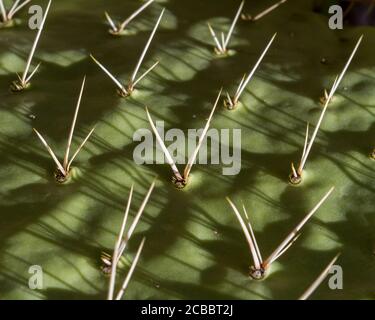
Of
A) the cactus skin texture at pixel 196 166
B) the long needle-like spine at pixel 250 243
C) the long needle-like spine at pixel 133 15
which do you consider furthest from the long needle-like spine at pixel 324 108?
the long needle-like spine at pixel 133 15

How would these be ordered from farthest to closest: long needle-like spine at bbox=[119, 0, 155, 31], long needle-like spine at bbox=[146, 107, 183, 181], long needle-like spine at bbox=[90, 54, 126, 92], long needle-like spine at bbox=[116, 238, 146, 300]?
long needle-like spine at bbox=[119, 0, 155, 31]
long needle-like spine at bbox=[90, 54, 126, 92]
long needle-like spine at bbox=[146, 107, 183, 181]
long needle-like spine at bbox=[116, 238, 146, 300]

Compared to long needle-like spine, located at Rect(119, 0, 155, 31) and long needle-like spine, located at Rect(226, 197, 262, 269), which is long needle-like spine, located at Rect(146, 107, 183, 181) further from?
long needle-like spine, located at Rect(119, 0, 155, 31)

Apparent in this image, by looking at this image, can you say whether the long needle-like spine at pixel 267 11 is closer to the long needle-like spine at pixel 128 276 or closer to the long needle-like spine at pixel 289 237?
the long needle-like spine at pixel 289 237

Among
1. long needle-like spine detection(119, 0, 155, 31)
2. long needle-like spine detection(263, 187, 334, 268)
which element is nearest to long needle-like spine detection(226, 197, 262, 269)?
long needle-like spine detection(263, 187, 334, 268)

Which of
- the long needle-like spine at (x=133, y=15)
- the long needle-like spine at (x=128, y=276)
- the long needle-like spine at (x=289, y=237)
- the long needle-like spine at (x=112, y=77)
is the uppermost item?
the long needle-like spine at (x=133, y=15)

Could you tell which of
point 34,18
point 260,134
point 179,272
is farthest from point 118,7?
point 179,272

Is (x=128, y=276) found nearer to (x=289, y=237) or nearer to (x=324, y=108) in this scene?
(x=289, y=237)
